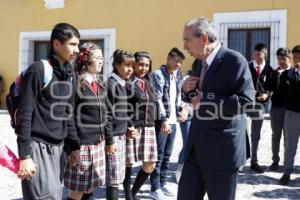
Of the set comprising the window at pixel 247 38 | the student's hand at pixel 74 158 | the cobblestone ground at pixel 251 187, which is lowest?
the cobblestone ground at pixel 251 187

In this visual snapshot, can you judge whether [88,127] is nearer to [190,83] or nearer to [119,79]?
[119,79]

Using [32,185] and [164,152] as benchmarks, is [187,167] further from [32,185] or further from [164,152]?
[164,152]

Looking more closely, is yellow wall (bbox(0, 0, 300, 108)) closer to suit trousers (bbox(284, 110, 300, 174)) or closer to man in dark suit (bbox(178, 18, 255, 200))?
suit trousers (bbox(284, 110, 300, 174))

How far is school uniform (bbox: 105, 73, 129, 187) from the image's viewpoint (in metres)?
3.87

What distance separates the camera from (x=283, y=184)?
5434 mm

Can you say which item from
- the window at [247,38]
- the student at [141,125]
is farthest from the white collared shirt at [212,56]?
the window at [247,38]

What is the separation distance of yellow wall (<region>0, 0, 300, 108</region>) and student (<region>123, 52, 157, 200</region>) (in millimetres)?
7223

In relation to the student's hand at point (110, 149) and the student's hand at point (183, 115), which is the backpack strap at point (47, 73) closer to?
the student's hand at point (110, 149)

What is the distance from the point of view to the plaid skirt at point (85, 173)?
358cm

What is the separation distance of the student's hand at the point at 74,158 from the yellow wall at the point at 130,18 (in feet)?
28.2

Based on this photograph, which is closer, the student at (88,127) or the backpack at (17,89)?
the backpack at (17,89)

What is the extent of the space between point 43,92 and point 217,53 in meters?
1.19

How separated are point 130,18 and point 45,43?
3.34 m

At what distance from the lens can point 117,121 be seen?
13.3 feet
